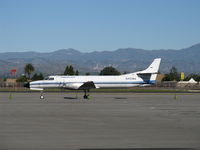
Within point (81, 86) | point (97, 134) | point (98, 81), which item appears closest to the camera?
point (97, 134)

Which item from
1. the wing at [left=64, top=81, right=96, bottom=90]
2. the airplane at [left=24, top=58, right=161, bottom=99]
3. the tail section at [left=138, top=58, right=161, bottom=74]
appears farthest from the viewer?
the tail section at [left=138, top=58, right=161, bottom=74]

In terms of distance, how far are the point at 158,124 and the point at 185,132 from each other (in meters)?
2.71

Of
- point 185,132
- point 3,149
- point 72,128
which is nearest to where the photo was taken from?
point 3,149

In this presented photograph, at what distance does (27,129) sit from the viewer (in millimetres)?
15609

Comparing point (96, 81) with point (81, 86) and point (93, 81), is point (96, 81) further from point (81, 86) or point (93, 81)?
point (81, 86)

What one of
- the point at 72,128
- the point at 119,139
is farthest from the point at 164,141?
the point at 72,128

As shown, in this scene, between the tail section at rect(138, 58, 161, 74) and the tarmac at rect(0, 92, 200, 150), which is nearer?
the tarmac at rect(0, 92, 200, 150)

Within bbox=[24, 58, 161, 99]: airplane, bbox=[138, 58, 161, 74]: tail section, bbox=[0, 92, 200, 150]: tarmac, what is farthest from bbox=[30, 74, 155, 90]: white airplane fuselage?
bbox=[0, 92, 200, 150]: tarmac

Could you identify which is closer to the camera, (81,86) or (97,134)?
(97,134)

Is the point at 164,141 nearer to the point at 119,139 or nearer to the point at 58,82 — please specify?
the point at 119,139

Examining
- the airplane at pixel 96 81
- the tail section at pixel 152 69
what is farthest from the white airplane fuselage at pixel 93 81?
the tail section at pixel 152 69

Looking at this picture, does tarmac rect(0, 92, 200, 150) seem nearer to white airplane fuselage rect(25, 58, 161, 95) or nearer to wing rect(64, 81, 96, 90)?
wing rect(64, 81, 96, 90)

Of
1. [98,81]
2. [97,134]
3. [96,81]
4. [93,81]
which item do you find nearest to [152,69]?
[98,81]

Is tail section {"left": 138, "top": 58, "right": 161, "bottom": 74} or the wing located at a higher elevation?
tail section {"left": 138, "top": 58, "right": 161, "bottom": 74}
